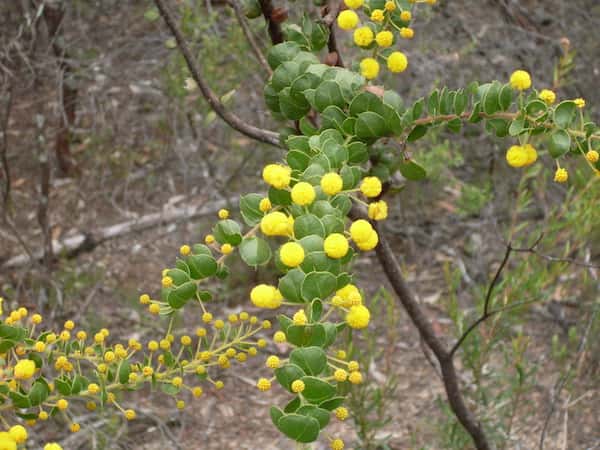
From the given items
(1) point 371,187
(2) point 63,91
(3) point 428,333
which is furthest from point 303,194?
(2) point 63,91

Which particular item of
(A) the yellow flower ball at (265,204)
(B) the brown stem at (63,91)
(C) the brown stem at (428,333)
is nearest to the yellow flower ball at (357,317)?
(A) the yellow flower ball at (265,204)

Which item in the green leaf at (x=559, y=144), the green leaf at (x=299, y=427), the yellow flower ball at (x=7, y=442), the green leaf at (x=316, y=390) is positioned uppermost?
the green leaf at (x=559, y=144)

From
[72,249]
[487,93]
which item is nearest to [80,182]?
[72,249]

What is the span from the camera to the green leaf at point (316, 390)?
2.46ft

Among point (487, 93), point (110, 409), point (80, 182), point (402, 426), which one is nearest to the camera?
point (487, 93)

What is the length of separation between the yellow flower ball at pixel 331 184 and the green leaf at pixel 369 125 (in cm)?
22

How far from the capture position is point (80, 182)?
3.71m

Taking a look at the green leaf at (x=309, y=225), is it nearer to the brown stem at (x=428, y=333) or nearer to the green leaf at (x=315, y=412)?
the green leaf at (x=315, y=412)

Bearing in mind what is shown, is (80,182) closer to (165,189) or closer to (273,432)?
(165,189)

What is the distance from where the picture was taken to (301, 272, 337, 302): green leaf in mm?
783

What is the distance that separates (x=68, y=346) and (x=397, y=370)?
6.46 feet

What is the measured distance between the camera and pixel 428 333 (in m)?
1.58

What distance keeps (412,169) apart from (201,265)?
0.40 metres

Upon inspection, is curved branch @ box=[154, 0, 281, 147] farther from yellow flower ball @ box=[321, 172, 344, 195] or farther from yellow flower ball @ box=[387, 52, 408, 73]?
yellow flower ball @ box=[321, 172, 344, 195]
